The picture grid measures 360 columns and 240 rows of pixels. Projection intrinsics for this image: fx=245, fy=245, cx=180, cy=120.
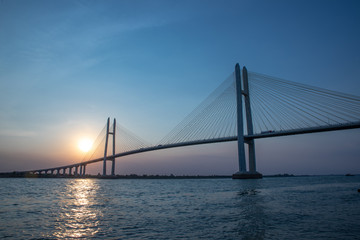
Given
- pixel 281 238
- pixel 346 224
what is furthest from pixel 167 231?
pixel 346 224

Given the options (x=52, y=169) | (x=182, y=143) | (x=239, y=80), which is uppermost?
(x=239, y=80)

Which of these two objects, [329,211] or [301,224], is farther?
[329,211]

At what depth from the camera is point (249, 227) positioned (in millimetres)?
7391

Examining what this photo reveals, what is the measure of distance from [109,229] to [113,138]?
61.5m

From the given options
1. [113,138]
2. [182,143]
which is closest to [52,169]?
[113,138]

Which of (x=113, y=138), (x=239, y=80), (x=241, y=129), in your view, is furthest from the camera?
(x=113, y=138)

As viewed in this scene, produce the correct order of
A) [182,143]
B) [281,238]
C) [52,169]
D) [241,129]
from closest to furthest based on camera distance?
[281,238], [241,129], [182,143], [52,169]

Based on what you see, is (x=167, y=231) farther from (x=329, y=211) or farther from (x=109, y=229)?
(x=329, y=211)

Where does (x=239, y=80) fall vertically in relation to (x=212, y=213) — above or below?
above

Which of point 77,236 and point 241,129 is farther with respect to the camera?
Result: point 241,129

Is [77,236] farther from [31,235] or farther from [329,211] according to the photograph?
[329,211]

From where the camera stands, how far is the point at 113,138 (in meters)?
66.8

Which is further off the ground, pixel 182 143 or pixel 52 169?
pixel 182 143

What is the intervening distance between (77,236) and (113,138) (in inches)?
2442
